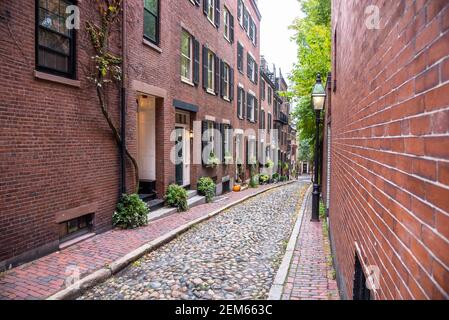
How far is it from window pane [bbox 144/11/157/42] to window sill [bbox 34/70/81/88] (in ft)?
13.9

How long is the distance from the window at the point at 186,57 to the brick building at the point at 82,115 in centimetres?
4

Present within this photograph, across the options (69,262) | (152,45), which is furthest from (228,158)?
(69,262)

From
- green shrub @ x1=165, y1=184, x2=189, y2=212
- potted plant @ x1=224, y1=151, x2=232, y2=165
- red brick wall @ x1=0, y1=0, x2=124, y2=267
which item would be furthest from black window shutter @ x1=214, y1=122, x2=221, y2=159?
red brick wall @ x1=0, y1=0, x2=124, y2=267

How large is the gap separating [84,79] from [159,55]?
4.14 m

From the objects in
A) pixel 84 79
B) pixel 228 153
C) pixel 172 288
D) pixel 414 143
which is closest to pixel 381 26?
pixel 414 143

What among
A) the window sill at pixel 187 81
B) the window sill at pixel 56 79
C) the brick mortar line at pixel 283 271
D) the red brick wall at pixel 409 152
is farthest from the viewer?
the window sill at pixel 187 81

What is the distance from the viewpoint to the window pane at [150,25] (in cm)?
1115

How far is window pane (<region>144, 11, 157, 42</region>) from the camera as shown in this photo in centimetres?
1115

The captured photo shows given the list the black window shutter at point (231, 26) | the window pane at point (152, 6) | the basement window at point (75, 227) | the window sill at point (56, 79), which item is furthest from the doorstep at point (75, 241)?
the black window shutter at point (231, 26)

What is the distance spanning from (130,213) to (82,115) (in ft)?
9.23

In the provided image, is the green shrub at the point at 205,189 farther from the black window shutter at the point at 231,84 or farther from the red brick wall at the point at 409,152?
the red brick wall at the point at 409,152

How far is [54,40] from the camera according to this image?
724 centimetres

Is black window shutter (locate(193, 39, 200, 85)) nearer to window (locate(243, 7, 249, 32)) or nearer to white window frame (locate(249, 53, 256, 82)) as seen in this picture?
window (locate(243, 7, 249, 32))

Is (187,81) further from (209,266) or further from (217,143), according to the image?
(209,266)
